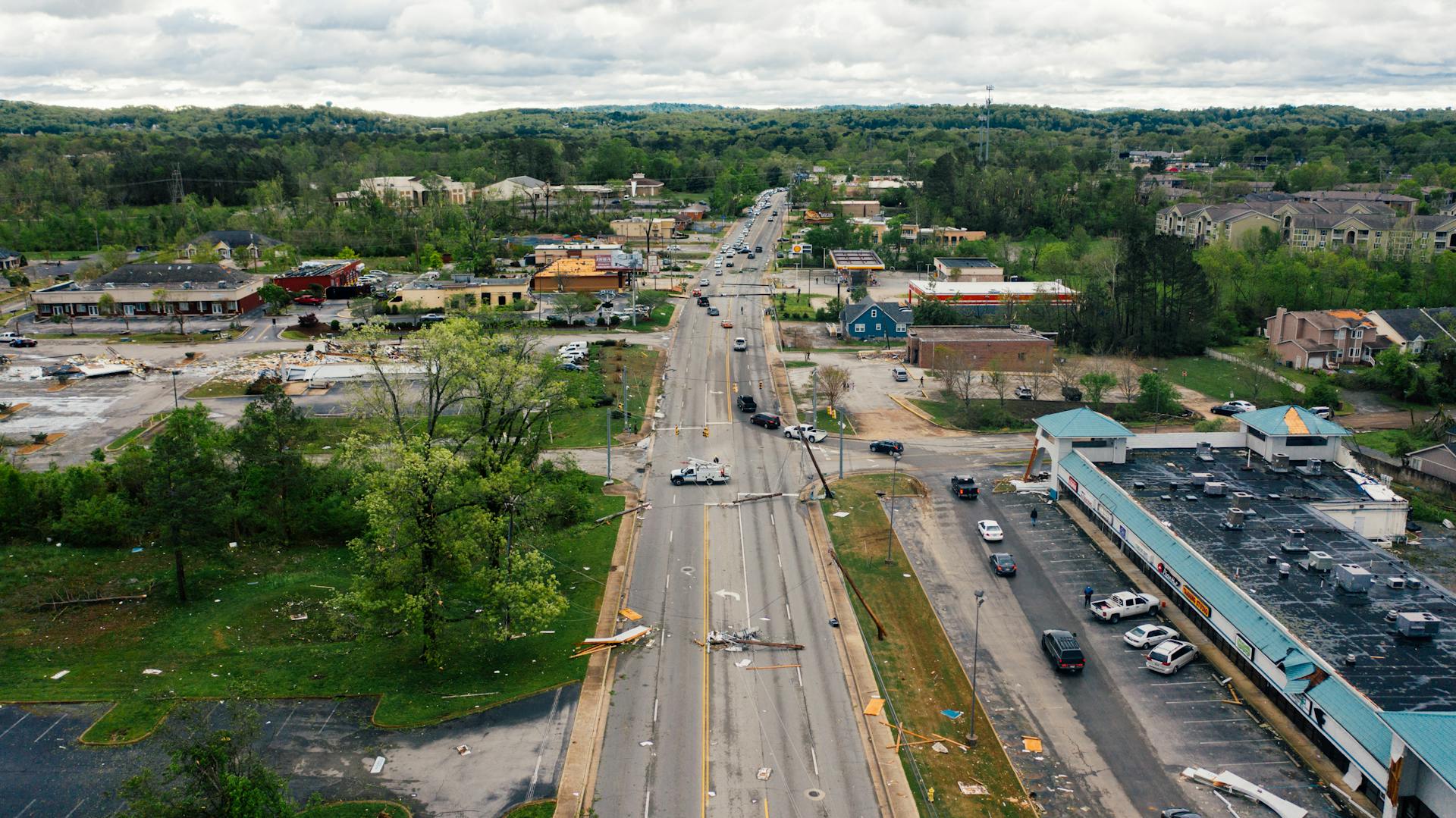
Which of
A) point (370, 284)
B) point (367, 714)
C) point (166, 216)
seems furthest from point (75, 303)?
point (367, 714)

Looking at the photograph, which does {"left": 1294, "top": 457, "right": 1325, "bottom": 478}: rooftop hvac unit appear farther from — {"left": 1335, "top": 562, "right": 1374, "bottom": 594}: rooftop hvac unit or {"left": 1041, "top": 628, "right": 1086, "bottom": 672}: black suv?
{"left": 1041, "top": 628, "right": 1086, "bottom": 672}: black suv

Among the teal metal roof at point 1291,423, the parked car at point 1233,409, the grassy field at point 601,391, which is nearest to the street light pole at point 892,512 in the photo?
the grassy field at point 601,391

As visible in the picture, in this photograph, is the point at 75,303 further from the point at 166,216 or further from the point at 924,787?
the point at 924,787

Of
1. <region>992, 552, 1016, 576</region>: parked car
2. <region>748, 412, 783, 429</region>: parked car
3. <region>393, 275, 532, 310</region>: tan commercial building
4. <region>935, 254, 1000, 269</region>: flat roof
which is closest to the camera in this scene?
<region>992, 552, 1016, 576</region>: parked car

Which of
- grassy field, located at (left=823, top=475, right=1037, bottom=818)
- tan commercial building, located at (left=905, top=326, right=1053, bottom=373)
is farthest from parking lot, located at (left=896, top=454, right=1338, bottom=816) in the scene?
tan commercial building, located at (left=905, top=326, right=1053, bottom=373)

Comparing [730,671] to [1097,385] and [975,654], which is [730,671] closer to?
[975,654]

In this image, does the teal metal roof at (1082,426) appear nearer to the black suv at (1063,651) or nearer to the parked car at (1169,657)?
the parked car at (1169,657)
